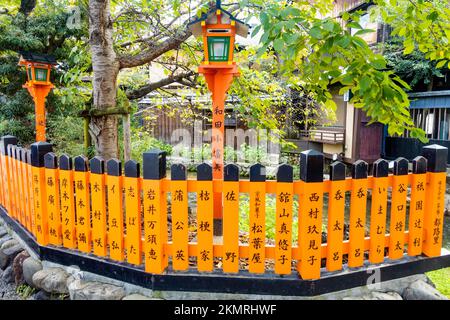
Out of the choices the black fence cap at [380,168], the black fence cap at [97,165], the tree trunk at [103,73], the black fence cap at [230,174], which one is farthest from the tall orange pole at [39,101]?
the black fence cap at [380,168]

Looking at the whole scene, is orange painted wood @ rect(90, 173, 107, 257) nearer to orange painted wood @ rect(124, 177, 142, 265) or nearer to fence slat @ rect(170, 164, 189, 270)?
orange painted wood @ rect(124, 177, 142, 265)

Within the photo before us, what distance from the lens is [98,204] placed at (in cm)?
322

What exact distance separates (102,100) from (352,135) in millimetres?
11912

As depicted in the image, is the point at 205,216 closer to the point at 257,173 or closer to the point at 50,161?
the point at 257,173

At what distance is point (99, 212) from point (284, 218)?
1.79 m

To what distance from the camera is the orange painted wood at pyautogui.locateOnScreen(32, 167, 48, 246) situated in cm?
358

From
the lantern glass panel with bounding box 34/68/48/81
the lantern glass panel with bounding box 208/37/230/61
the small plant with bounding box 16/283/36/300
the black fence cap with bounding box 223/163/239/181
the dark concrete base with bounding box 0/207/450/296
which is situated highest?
the lantern glass panel with bounding box 34/68/48/81

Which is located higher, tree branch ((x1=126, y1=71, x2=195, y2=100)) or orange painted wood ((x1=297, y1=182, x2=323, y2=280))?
tree branch ((x1=126, y1=71, x2=195, y2=100))

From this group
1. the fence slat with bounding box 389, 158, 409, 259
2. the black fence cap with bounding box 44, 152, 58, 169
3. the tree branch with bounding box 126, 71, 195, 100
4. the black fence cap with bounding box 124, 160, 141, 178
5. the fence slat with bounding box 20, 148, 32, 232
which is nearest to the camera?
→ the black fence cap with bounding box 124, 160, 141, 178

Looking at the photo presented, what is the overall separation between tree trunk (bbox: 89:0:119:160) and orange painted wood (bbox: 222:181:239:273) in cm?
264

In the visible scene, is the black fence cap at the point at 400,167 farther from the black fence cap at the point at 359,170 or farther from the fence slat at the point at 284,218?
the fence slat at the point at 284,218

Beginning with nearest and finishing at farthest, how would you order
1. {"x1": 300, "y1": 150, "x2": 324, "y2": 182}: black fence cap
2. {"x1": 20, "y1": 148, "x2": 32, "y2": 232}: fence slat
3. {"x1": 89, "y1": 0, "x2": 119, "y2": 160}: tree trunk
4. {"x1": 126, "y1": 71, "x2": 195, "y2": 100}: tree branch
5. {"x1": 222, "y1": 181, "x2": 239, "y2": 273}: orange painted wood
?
{"x1": 300, "y1": 150, "x2": 324, "y2": 182}: black fence cap
{"x1": 222, "y1": 181, "x2": 239, "y2": 273}: orange painted wood
{"x1": 20, "y1": 148, "x2": 32, "y2": 232}: fence slat
{"x1": 89, "y1": 0, "x2": 119, "y2": 160}: tree trunk
{"x1": 126, "y1": 71, "x2": 195, "y2": 100}: tree branch

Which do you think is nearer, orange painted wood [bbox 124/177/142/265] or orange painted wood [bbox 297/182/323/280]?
orange painted wood [bbox 297/182/323/280]

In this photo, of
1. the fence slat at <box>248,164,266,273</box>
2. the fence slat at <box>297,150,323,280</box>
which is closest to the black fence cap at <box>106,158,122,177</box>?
the fence slat at <box>248,164,266,273</box>
